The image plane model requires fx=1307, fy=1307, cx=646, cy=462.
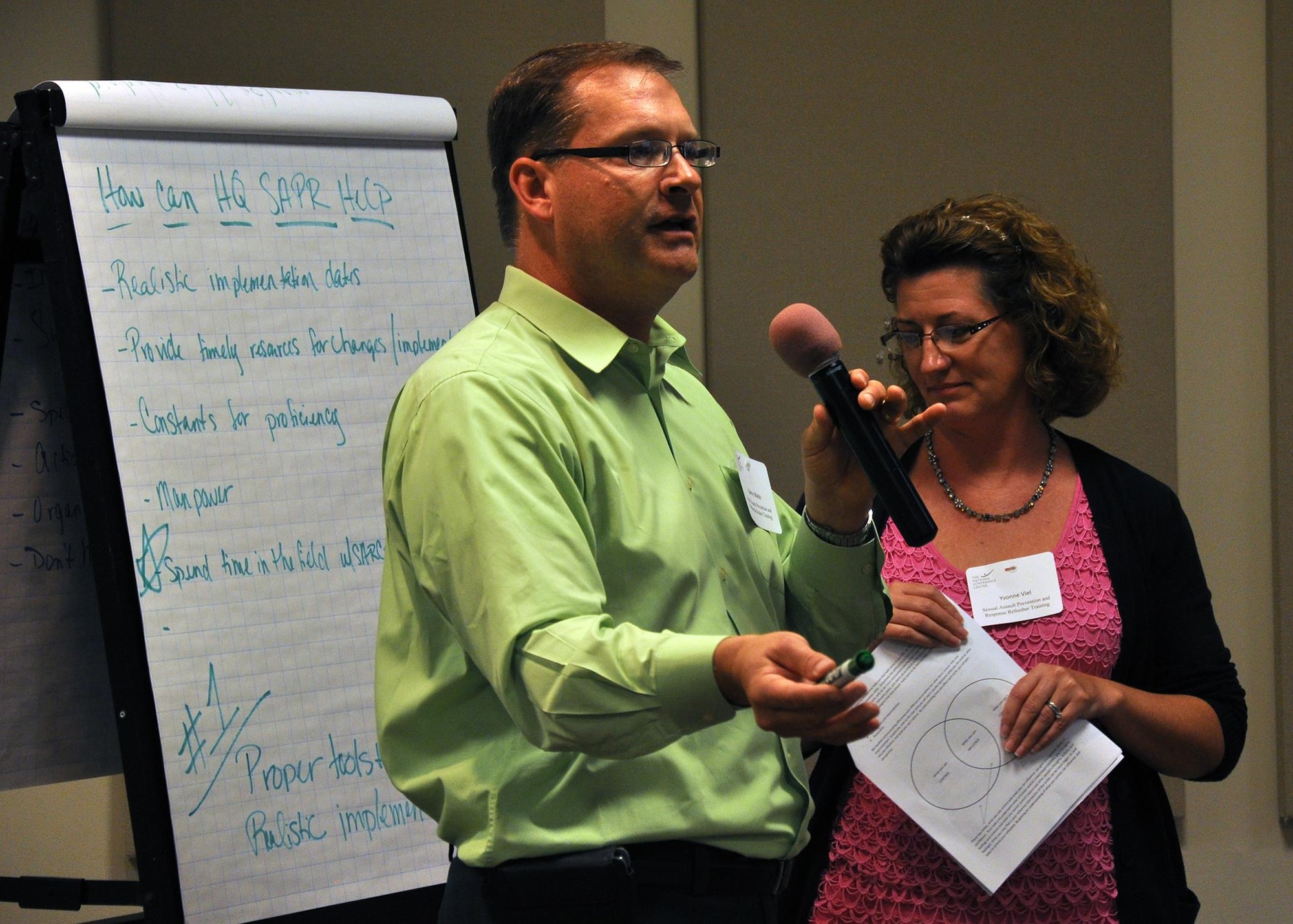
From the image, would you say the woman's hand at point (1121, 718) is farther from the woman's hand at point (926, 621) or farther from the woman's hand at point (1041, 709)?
the woman's hand at point (926, 621)

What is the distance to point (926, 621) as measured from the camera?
1788 millimetres

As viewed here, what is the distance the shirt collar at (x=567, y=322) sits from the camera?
1386 millimetres

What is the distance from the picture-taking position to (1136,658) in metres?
1.92

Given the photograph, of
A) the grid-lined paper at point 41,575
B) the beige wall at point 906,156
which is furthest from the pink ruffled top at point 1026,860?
the grid-lined paper at point 41,575

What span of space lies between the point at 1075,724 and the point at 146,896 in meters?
1.44

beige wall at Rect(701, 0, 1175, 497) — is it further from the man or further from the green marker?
the green marker

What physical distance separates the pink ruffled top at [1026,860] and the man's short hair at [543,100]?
872mm

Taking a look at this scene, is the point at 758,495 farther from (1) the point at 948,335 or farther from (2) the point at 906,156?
(2) the point at 906,156

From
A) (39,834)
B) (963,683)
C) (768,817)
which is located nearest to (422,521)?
(768,817)

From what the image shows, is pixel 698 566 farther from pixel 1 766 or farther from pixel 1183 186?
pixel 1183 186

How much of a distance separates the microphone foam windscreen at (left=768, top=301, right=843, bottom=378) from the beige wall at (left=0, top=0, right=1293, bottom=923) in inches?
63.7

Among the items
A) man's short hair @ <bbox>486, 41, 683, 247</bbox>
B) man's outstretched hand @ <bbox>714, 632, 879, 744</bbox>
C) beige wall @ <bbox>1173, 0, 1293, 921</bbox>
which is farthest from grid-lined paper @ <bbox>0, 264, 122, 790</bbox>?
beige wall @ <bbox>1173, 0, 1293, 921</bbox>

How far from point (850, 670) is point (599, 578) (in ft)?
1.03

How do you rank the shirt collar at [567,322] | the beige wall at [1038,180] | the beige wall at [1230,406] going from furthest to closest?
the beige wall at [1230,406] → the beige wall at [1038,180] → the shirt collar at [567,322]
